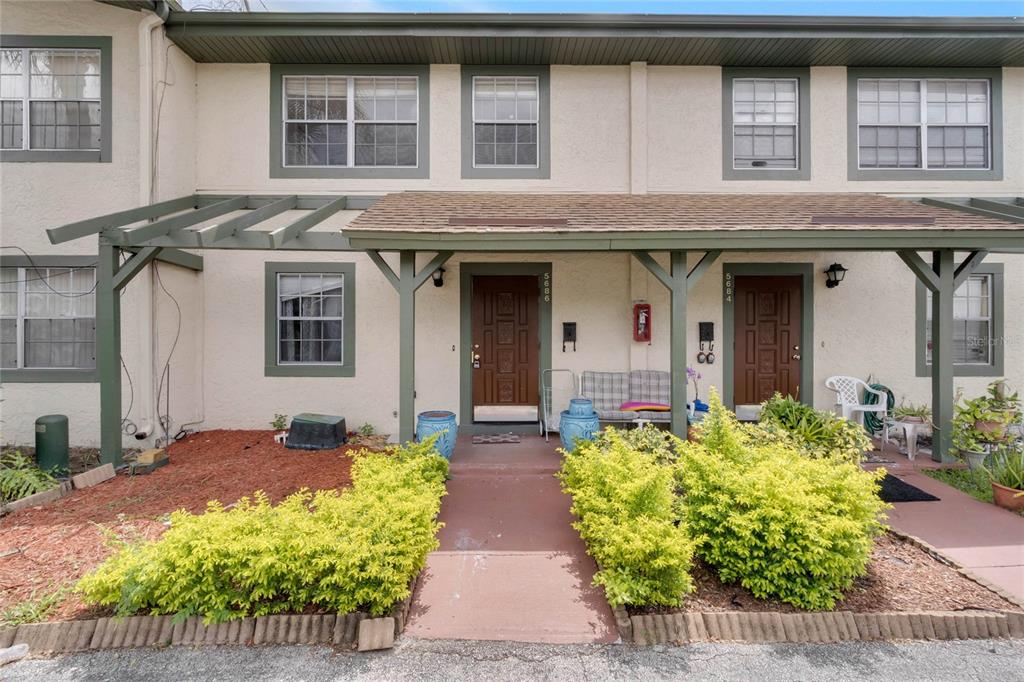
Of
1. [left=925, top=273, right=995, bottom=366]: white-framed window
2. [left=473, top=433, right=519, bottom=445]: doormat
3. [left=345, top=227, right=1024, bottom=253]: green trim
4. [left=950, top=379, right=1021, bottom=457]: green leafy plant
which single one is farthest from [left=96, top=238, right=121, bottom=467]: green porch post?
[left=925, top=273, right=995, bottom=366]: white-framed window

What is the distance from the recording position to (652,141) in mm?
7137

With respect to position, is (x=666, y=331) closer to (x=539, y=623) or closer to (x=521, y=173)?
(x=521, y=173)

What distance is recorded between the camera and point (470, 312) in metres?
7.02

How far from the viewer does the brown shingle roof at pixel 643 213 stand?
203 inches

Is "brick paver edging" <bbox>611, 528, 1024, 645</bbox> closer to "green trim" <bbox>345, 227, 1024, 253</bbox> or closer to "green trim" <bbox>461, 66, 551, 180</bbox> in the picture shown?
"green trim" <bbox>345, 227, 1024, 253</bbox>

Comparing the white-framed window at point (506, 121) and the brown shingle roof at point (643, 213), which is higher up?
the white-framed window at point (506, 121)

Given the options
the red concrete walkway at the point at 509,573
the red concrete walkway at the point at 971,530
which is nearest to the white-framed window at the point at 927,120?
the red concrete walkway at the point at 971,530

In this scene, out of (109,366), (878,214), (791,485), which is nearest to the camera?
(791,485)

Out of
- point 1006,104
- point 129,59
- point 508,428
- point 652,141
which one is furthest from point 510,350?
point 1006,104

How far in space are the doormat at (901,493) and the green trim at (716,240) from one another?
A: 2.58m

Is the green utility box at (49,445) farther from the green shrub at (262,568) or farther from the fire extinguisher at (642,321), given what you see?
the fire extinguisher at (642,321)

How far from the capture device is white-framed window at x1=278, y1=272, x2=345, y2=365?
7.04 metres

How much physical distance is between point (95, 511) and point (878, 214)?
360 inches

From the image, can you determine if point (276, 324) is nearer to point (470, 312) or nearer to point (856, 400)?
point (470, 312)
